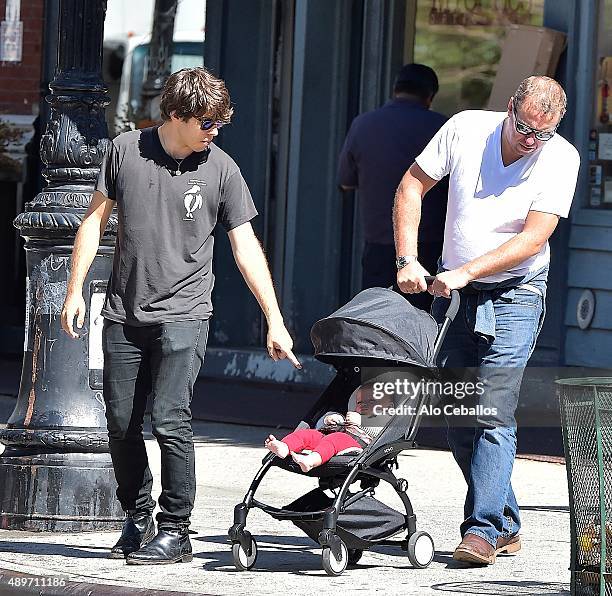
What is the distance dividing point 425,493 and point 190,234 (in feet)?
8.39

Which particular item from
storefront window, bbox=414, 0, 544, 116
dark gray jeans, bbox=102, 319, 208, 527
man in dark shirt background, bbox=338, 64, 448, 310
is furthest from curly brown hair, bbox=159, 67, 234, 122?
storefront window, bbox=414, 0, 544, 116

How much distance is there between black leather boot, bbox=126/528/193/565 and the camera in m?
6.43

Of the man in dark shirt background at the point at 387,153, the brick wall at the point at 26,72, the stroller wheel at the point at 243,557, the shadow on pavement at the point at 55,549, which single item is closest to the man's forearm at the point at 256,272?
the stroller wheel at the point at 243,557

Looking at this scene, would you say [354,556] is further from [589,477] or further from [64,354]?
[64,354]

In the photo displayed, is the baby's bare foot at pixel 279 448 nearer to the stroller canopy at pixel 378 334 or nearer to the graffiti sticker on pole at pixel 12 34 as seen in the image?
the stroller canopy at pixel 378 334

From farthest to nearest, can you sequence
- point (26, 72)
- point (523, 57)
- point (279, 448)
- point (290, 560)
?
point (26, 72)
point (523, 57)
point (290, 560)
point (279, 448)

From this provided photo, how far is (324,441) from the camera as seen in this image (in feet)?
20.8

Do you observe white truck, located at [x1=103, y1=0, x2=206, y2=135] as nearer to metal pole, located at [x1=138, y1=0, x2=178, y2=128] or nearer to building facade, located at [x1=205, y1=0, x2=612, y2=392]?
metal pole, located at [x1=138, y1=0, x2=178, y2=128]

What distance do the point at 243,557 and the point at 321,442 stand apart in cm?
54

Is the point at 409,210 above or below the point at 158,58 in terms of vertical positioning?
below

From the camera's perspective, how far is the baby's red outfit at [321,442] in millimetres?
6301

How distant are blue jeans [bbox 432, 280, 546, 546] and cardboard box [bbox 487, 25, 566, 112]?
4.60 meters

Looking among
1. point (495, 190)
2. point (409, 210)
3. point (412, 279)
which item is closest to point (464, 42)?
point (409, 210)

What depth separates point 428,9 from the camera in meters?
12.2
